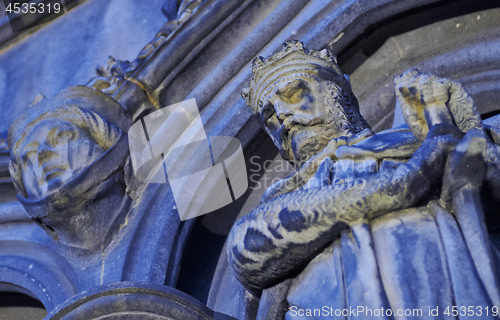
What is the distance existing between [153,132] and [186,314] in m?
1.40

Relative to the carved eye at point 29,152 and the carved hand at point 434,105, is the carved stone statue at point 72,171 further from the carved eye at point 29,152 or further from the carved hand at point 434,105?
the carved hand at point 434,105

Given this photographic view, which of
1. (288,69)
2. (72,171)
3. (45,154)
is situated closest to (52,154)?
(45,154)

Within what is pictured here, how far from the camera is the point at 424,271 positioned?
5.44ft

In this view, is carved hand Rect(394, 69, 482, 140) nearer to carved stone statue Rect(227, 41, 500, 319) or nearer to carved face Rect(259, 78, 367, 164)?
carved stone statue Rect(227, 41, 500, 319)

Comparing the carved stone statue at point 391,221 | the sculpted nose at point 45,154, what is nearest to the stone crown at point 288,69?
the carved stone statue at point 391,221

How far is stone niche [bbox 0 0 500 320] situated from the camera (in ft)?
9.25

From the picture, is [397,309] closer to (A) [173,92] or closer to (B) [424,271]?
(B) [424,271]

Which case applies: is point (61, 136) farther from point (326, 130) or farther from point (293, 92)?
point (326, 130)

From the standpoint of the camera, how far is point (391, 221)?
70.0 inches

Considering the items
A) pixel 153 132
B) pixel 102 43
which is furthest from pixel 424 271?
pixel 102 43

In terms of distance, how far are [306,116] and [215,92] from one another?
1021 mm

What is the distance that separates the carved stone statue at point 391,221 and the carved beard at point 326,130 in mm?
131

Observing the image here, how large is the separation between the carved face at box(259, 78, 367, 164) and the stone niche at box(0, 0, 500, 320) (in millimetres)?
661

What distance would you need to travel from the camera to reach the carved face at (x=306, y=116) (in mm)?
2346
